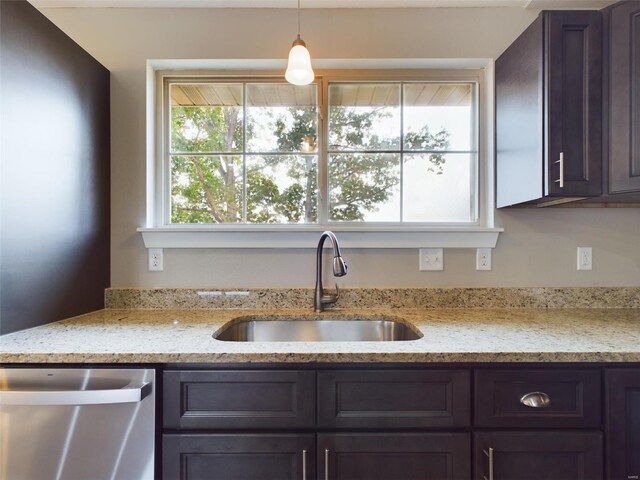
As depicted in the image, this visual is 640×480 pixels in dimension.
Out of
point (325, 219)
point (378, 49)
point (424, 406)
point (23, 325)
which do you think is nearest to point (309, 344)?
point (424, 406)

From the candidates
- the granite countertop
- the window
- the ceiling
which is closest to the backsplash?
the granite countertop

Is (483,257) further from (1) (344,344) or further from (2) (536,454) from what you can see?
(1) (344,344)

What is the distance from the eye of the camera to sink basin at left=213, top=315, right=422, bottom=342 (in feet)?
4.71

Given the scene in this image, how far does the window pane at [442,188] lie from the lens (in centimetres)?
168

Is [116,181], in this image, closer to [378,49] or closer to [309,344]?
[309,344]

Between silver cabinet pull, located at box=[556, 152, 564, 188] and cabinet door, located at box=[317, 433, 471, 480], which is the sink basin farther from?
silver cabinet pull, located at box=[556, 152, 564, 188]

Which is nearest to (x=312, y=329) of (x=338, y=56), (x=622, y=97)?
(x=338, y=56)

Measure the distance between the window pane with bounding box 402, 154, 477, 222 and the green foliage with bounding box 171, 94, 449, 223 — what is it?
3cm

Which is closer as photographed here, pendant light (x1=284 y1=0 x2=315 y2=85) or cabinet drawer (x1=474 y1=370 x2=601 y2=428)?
cabinet drawer (x1=474 y1=370 x2=601 y2=428)

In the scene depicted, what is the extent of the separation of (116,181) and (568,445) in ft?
6.74

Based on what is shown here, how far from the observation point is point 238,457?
930 mm

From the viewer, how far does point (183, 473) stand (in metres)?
0.94

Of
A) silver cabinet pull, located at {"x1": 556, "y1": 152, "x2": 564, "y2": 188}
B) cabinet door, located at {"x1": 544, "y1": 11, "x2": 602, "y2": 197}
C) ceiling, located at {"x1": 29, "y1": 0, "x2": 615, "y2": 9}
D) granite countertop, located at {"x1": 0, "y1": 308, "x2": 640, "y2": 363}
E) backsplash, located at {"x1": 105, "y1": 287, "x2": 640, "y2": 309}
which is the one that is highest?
ceiling, located at {"x1": 29, "y1": 0, "x2": 615, "y2": 9}

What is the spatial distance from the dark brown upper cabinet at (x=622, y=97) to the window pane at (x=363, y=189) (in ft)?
2.72
